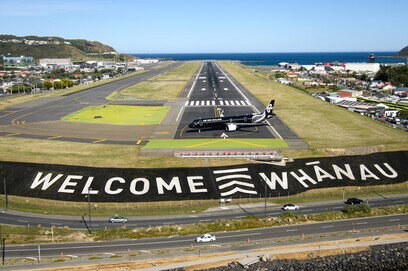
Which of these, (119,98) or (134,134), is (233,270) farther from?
(119,98)

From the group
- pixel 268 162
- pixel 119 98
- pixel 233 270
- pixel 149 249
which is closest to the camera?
pixel 233 270

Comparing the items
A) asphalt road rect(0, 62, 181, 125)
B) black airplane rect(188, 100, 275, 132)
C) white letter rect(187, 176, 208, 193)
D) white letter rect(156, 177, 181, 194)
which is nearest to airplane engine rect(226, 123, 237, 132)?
black airplane rect(188, 100, 275, 132)

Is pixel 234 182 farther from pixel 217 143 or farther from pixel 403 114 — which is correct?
pixel 403 114

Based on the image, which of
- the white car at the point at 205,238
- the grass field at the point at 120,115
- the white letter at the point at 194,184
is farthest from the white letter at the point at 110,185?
the grass field at the point at 120,115

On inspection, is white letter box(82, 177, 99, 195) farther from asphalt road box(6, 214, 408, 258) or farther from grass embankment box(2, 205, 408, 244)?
asphalt road box(6, 214, 408, 258)

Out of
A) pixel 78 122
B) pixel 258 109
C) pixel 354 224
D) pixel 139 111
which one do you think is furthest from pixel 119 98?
pixel 354 224

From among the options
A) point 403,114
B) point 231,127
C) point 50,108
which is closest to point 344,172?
point 231,127
